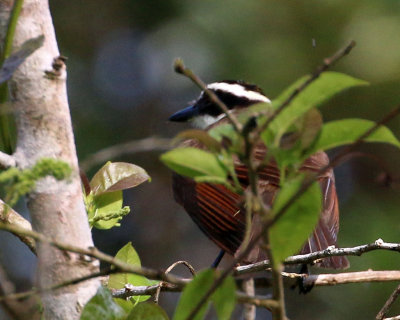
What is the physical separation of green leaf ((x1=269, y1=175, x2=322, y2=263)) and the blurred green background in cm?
393

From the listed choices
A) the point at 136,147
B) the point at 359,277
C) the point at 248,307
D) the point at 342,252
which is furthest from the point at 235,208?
the point at 136,147

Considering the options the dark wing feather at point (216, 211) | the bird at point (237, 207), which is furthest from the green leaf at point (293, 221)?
the dark wing feather at point (216, 211)

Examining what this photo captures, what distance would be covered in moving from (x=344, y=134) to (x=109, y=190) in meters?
1.06

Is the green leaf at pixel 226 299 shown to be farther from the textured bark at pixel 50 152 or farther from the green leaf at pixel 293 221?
the textured bark at pixel 50 152

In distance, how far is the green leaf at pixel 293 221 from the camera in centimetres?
105

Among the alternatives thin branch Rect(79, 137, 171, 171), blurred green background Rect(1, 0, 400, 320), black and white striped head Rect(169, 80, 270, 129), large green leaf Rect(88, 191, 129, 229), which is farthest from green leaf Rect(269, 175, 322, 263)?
blurred green background Rect(1, 0, 400, 320)

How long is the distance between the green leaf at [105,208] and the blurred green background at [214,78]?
3.11m

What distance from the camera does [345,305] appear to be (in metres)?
5.79

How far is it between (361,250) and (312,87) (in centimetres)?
107

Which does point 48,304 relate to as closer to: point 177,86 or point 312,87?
point 312,87

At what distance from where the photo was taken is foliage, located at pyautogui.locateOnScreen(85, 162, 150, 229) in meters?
2.05

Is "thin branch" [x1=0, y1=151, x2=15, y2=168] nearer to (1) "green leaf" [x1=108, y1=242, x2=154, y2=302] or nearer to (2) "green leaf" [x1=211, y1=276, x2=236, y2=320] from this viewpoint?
(2) "green leaf" [x1=211, y1=276, x2=236, y2=320]

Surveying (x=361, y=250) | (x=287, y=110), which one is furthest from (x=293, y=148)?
(x=361, y=250)

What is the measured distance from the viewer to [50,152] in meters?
1.44
